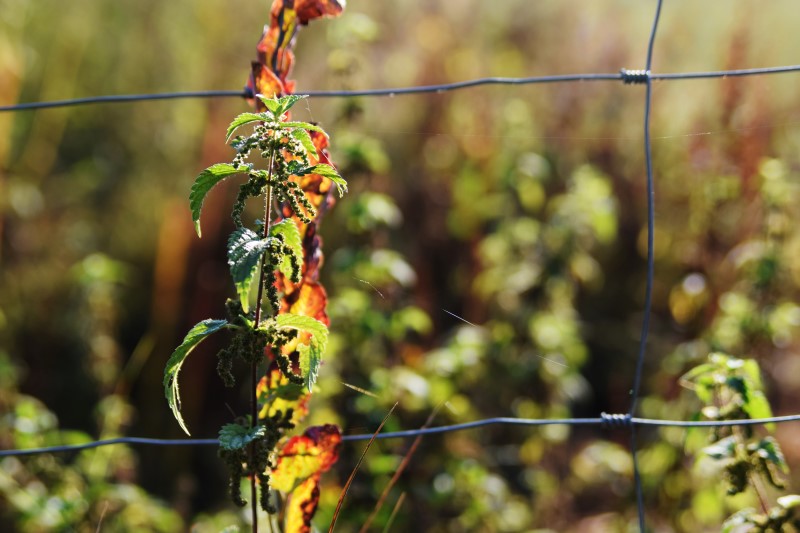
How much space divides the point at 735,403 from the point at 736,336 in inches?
32.4

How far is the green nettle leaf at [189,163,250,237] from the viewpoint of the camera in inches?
45.3

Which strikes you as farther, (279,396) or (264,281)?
(279,396)

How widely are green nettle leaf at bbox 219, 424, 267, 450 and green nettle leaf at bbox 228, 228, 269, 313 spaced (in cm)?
21

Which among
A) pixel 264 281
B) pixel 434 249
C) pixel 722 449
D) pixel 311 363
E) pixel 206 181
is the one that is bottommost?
pixel 722 449

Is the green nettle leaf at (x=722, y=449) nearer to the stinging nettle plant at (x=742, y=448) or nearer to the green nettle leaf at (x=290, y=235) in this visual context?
the stinging nettle plant at (x=742, y=448)

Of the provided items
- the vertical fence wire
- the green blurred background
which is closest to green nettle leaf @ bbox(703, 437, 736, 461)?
the vertical fence wire

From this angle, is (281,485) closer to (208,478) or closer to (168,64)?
(208,478)

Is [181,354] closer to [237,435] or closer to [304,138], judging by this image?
[237,435]

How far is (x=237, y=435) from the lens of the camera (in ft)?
3.99

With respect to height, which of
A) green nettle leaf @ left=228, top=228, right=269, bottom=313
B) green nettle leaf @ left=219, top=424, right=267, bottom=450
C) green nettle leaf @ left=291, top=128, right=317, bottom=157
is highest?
green nettle leaf @ left=291, top=128, right=317, bottom=157

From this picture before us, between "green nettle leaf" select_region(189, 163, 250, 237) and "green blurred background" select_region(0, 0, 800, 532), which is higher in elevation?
"green blurred background" select_region(0, 0, 800, 532)

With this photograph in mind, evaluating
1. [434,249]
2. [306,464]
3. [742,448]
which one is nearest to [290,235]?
[306,464]

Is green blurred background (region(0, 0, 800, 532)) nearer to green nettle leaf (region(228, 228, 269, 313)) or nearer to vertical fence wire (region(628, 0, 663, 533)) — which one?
vertical fence wire (region(628, 0, 663, 533))

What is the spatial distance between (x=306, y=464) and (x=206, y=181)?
Answer: 489 mm
